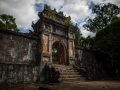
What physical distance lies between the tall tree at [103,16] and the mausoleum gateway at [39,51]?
1029 cm

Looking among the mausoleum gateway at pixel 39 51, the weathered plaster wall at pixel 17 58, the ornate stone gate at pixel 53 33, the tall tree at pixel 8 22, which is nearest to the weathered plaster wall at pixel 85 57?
the mausoleum gateway at pixel 39 51

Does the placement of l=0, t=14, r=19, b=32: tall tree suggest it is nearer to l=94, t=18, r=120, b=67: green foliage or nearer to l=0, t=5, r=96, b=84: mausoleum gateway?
l=0, t=5, r=96, b=84: mausoleum gateway

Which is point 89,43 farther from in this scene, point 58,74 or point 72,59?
point 58,74

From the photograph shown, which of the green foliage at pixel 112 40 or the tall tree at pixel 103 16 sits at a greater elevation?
the tall tree at pixel 103 16

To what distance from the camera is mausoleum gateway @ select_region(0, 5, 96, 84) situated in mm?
7422

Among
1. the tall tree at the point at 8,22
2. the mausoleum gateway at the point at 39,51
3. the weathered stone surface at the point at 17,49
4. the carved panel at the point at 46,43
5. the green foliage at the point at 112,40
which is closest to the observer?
the mausoleum gateway at the point at 39,51

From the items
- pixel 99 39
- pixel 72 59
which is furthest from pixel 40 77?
pixel 99 39

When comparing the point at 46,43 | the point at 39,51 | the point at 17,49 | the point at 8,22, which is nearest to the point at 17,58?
the point at 17,49

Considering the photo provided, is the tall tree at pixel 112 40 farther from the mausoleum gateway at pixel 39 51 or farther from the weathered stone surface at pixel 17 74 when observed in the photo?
the weathered stone surface at pixel 17 74

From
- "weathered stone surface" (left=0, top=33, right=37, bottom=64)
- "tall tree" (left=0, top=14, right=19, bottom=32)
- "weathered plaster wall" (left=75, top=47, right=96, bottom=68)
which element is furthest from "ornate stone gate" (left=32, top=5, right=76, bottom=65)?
"tall tree" (left=0, top=14, right=19, bottom=32)

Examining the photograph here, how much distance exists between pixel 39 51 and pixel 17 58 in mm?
2085

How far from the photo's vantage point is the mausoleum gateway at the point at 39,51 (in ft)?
24.3

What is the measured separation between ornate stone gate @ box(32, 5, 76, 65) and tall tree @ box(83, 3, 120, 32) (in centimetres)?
1143

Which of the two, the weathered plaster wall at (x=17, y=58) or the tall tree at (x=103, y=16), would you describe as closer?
the weathered plaster wall at (x=17, y=58)
